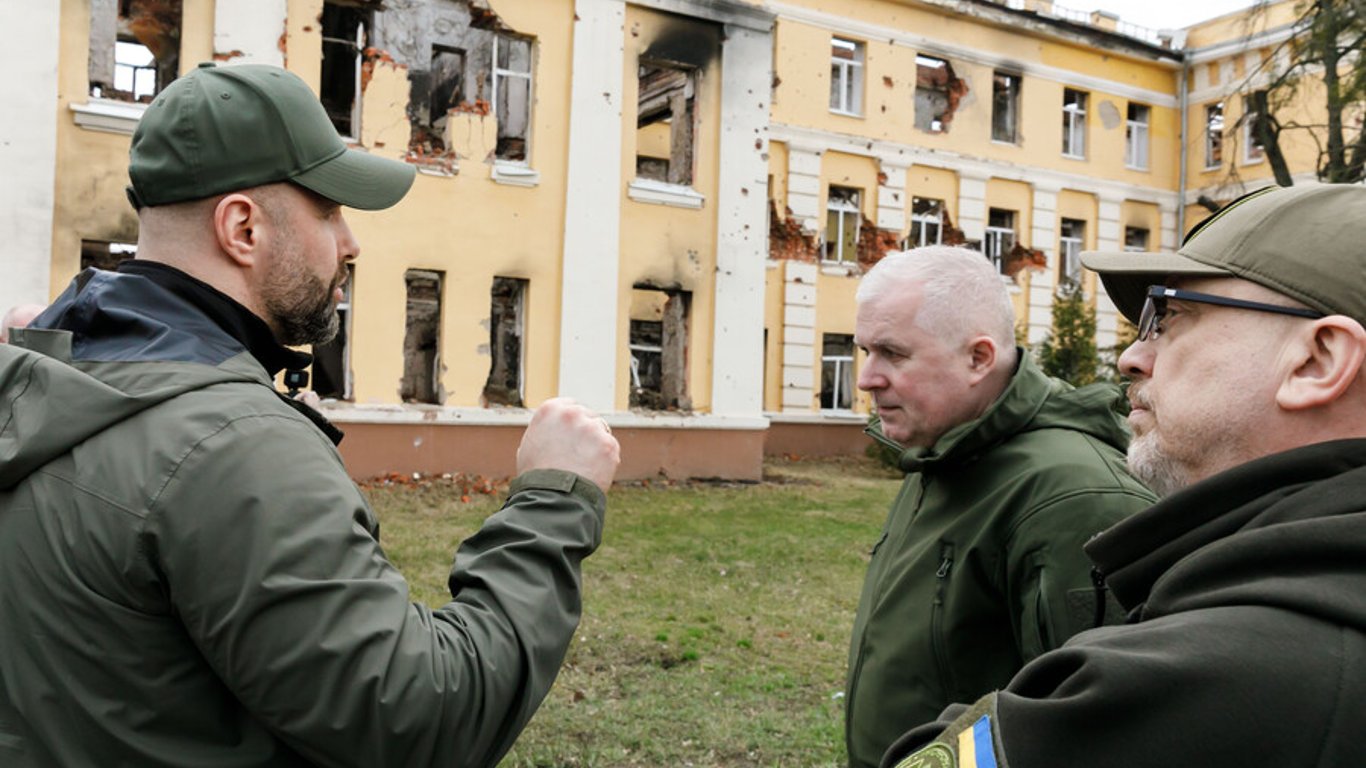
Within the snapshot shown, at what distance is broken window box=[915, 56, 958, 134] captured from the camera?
961 inches

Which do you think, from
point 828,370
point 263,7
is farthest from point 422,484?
point 828,370

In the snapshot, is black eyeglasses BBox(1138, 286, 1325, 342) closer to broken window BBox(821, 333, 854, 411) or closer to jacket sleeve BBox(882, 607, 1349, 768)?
jacket sleeve BBox(882, 607, 1349, 768)

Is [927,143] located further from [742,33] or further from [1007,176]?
[742,33]

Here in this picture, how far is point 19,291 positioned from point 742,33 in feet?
35.3

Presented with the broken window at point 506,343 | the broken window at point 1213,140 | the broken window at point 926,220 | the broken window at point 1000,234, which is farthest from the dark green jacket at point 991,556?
the broken window at point 1213,140

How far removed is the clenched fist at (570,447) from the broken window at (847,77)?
22181mm

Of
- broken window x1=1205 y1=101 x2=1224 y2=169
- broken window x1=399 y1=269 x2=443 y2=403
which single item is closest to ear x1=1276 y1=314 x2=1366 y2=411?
broken window x1=399 y1=269 x2=443 y2=403

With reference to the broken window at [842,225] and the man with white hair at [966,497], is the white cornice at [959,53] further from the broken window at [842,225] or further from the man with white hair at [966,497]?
the man with white hair at [966,497]

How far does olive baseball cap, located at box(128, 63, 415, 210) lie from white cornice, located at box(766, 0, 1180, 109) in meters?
20.4

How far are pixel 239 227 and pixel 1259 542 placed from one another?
1.61m

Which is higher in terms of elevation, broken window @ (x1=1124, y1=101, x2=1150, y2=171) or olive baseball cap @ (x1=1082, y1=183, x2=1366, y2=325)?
broken window @ (x1=1124, y1=101, x2=1150, y2=171)

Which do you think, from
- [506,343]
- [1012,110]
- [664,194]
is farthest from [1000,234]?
[506,343]

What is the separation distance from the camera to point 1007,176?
2520 cm

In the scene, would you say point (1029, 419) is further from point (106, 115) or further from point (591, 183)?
point (591, 183)
